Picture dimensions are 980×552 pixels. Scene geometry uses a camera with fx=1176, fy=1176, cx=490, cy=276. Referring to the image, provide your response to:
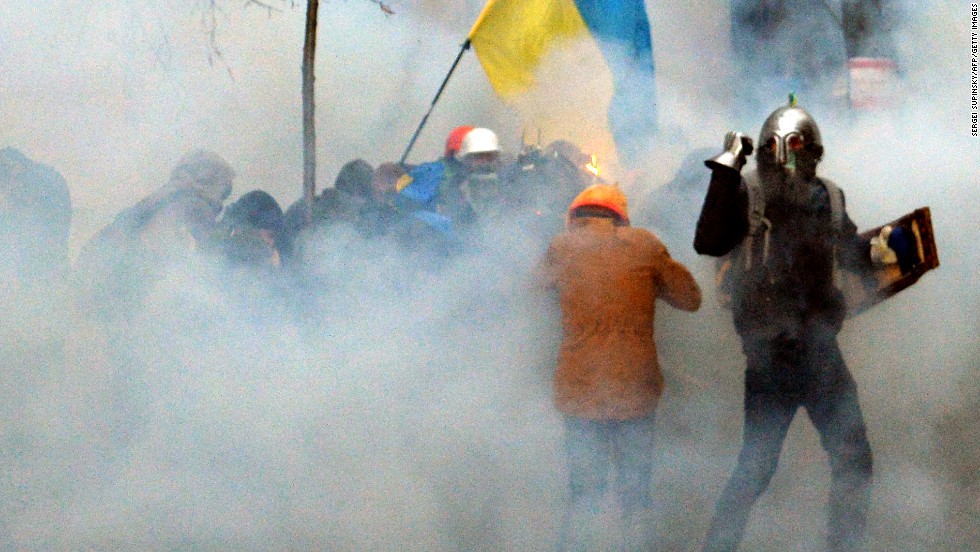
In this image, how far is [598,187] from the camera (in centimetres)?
363

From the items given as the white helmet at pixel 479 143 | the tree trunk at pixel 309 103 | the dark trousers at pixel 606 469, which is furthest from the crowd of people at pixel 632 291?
the white helmet at pixel 479 143

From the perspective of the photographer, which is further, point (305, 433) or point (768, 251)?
point (305, 433)

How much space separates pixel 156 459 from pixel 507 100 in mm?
1950

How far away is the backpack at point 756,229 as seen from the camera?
3.51m

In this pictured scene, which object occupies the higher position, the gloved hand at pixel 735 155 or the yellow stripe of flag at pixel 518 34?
the yellow stripe of flag at pixel 518 34

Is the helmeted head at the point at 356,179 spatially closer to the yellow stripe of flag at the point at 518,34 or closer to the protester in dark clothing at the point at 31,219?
the yellow stripe of flag at the point at 518,34

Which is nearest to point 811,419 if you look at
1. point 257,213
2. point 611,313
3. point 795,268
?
point 795,268

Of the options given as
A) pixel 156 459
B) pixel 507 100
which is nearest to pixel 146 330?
pixel 156 459

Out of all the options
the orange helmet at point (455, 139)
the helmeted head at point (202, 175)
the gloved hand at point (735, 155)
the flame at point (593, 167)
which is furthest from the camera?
the orange helmet at point (455, 139)

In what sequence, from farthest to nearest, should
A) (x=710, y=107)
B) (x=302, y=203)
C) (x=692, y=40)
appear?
(x=692, y=40), (x=710, y=107), (x=302, y=203)

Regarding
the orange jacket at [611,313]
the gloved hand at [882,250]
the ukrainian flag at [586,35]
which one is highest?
the ukrainian flag at [586,35]

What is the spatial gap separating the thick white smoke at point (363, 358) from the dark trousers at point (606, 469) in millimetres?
225

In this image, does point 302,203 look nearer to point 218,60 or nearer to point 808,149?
point 218,60

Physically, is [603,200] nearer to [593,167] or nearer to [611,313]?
[611,313]
